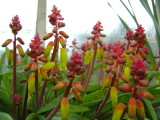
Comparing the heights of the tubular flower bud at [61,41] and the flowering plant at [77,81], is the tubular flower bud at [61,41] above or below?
above

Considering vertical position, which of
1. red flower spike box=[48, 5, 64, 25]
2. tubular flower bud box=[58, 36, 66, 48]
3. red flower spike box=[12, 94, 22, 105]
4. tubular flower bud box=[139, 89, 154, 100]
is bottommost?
red flower spike box=[12, 94, 22, 105]

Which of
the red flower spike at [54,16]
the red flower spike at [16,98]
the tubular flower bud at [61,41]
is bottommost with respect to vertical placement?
the red flower spike at [16,98]

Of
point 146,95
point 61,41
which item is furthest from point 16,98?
point 146,95

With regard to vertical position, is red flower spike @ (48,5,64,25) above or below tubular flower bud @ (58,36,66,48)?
above

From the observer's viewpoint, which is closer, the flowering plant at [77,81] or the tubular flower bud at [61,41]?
the flowering plant at [77,81]

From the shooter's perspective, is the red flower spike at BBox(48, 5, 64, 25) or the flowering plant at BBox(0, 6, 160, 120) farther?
the red flower spike at BBox(48, 5, 64, 25)

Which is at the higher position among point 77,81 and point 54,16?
point 54,16

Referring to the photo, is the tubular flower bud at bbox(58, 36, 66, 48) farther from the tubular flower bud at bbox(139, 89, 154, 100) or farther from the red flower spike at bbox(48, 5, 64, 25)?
the tubular flower bud at bbox(139, 89, 154, 100)

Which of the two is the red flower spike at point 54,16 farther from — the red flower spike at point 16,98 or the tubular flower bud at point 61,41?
the red flower spike at point 16,98

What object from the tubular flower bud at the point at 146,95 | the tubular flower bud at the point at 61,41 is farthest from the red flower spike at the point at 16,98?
the tubular flower bud at the point at 146,95

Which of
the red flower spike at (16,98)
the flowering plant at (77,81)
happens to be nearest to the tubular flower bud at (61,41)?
the flowering plant at (77,81)

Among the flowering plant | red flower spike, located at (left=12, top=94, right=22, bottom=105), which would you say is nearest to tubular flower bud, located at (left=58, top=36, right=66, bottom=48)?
the flowering plant

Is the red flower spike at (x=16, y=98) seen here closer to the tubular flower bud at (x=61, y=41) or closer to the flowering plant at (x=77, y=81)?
the flowering plant at (x=77, y=81)

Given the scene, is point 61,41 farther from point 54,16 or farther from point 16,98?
point 16,98
